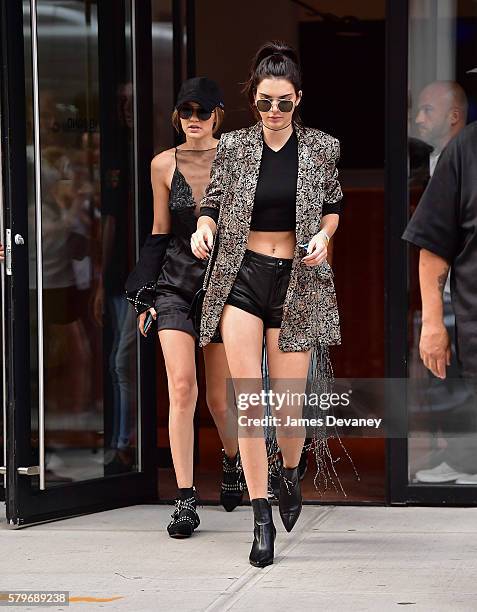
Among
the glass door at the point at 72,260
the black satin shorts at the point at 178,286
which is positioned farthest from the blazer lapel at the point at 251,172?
the glass door at the point at 72,260

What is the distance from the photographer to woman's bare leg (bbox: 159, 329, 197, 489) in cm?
596

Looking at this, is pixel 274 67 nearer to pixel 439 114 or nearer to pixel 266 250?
pixel 266 250

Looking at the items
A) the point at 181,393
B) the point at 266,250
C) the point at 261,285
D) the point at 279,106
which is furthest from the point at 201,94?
the point at 181,393

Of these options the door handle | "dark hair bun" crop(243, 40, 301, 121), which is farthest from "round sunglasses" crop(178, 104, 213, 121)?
the door handle

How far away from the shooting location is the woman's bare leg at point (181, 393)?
5.96 meters

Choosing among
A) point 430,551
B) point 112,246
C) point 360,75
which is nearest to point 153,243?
point 112,246

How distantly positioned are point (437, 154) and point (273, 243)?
1429mm

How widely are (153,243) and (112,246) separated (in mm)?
577

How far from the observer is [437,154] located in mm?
6512

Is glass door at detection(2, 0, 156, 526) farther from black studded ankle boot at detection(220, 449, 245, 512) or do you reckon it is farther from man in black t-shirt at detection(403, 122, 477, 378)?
man in black t-shirt at detection(403, 122, 477, 378)

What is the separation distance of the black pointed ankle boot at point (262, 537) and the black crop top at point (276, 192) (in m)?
1.08

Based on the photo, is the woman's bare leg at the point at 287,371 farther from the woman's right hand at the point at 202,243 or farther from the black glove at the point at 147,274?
the black glove at the point at 147,274

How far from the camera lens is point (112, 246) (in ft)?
22.2

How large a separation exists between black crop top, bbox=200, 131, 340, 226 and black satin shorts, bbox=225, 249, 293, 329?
13cm
